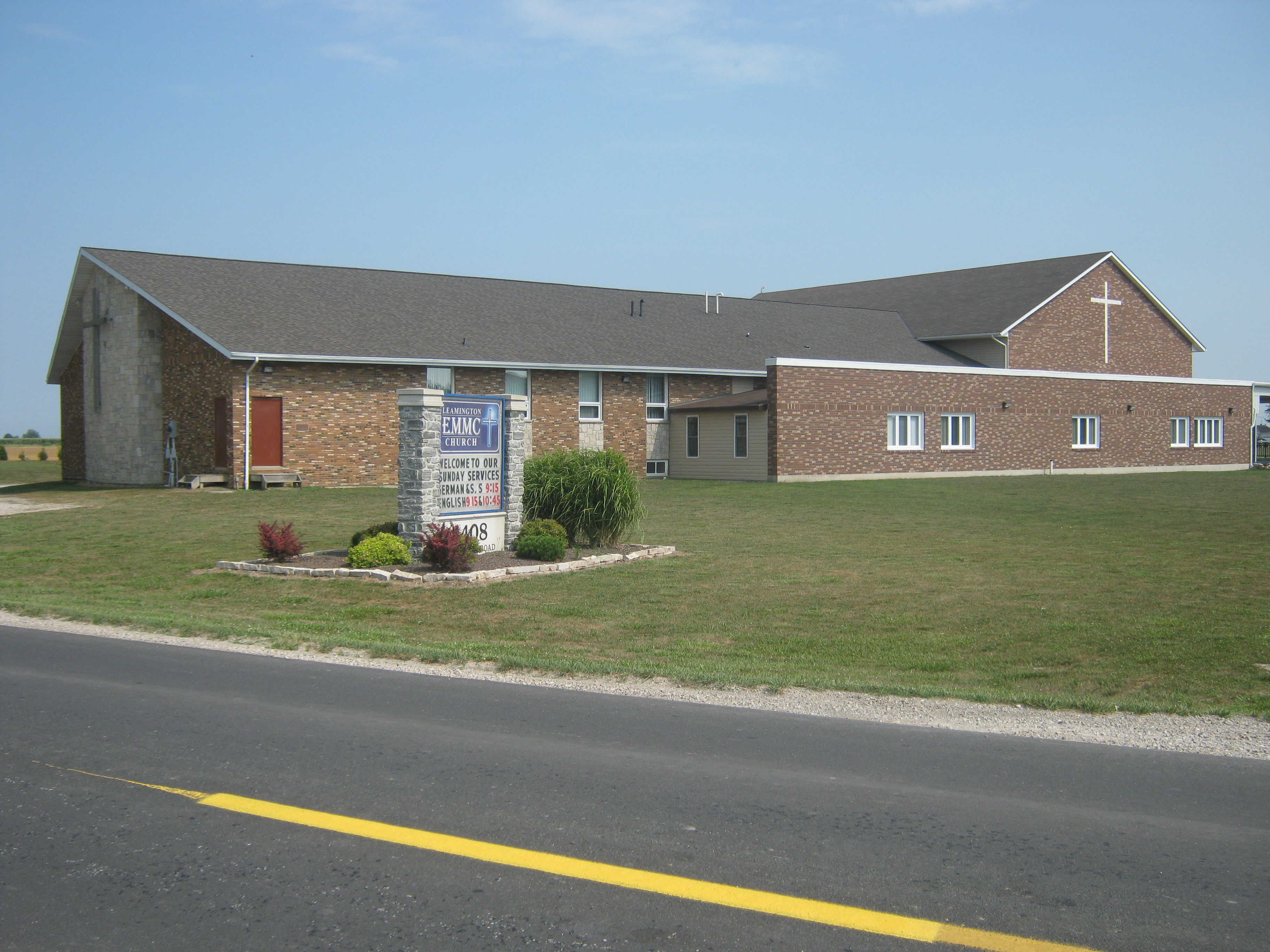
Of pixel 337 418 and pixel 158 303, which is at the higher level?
pixel 158 303

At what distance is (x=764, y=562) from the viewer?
16031mm

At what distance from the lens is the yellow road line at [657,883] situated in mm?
4121

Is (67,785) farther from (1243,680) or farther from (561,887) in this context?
(1243,680)

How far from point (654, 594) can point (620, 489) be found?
4191 millimetres

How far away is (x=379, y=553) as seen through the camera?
15.0m

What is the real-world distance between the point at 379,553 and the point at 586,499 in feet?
12.2

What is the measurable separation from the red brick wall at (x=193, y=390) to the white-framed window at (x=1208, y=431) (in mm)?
38837

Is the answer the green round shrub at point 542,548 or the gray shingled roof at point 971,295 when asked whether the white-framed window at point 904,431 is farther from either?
the green round shrub at point 542,548

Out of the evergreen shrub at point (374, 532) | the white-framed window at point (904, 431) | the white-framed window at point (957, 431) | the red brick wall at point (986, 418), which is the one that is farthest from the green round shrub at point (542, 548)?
the white-framed window at point (957, 431)

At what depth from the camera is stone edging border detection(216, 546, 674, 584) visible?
14.5 meters

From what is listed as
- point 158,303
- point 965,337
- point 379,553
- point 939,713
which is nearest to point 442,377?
point 158,303

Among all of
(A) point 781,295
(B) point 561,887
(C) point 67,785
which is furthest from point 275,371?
(A) point 781,295

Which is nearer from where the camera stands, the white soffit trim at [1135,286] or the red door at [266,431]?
the red door at [266,431]

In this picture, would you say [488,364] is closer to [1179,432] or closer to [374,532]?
Answer: [374,532]
